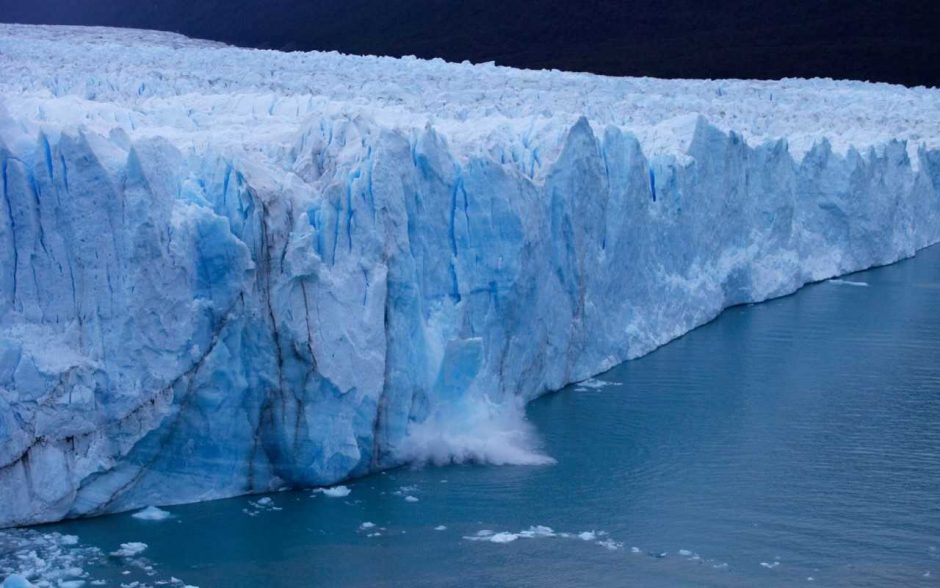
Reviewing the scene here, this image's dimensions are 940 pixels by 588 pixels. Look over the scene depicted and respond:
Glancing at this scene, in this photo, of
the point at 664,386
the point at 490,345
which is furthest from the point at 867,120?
the point at 490,345

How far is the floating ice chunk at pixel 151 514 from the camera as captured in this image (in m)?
5.44

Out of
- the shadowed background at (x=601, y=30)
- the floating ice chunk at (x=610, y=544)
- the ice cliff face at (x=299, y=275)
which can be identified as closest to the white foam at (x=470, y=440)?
the ice cliff face at (x=299, y=275)

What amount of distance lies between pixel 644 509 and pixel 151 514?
2.27 meters

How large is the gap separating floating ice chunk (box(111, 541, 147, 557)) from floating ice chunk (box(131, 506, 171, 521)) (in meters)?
0.24

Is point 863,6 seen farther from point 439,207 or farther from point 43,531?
point 43,531

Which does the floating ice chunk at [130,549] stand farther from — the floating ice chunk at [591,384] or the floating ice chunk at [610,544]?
the floating ice chunk at [591,384]

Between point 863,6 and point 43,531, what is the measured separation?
78.8ft

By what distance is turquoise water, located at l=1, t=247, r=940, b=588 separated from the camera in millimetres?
5223

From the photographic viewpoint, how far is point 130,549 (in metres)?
5.13

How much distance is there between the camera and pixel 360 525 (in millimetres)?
5625

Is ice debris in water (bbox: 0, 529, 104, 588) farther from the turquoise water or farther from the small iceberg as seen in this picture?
the small iceberg

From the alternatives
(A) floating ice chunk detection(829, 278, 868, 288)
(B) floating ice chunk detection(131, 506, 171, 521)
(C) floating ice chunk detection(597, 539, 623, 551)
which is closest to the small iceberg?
(B) floating ice chunk detection(131, 506, 171, 521)

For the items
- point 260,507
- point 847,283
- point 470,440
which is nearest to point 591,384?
point 470,440

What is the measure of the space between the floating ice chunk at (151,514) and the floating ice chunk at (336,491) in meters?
0.76
